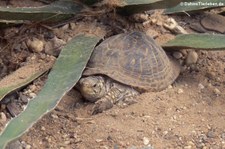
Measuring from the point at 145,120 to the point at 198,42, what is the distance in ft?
1.41

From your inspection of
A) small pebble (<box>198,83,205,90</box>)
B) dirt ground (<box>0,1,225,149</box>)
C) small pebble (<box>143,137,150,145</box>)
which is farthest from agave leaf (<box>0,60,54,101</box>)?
small pebble (<box>198,83,205,90</box>)

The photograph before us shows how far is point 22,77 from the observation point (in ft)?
7.22

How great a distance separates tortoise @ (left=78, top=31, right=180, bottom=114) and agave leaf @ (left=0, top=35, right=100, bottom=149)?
6cm

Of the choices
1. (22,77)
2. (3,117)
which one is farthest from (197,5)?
(3,117)

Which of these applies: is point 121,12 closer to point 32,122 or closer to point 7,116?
point 7,116

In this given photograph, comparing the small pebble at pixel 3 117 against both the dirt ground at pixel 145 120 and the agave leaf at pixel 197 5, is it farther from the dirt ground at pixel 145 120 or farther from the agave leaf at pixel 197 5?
the agave leaf at pixel 197 5

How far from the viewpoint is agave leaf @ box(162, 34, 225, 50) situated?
2.21 metres

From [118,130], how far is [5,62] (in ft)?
2.19

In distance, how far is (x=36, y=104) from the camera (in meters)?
1.81

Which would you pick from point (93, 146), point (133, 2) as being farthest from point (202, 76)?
point (93, 146)

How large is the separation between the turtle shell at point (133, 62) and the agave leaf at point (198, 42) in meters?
0.08

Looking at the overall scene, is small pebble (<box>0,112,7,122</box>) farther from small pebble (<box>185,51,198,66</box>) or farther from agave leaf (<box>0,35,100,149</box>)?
small pebble (<box>185,51,198,66</box>)

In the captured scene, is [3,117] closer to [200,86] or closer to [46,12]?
[46,12]

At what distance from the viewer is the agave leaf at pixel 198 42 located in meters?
2.21
